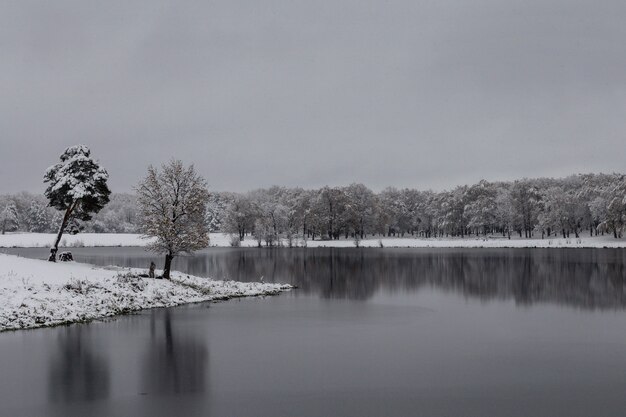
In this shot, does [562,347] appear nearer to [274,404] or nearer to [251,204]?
[274,404]

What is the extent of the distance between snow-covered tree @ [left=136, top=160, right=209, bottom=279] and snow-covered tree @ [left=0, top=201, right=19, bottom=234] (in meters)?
164

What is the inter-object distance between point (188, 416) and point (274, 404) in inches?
96.6

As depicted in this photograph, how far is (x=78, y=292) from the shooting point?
3316cm

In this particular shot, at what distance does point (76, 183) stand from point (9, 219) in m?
167

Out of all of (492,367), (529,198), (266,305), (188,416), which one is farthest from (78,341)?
(529,198)

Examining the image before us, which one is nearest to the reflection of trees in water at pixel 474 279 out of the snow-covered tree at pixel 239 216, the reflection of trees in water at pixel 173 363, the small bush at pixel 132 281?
the small bush at pixel 132 281

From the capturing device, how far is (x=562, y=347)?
23312mm

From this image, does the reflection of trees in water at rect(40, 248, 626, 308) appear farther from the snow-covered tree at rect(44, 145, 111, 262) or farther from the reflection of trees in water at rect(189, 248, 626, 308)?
the snow-covered tree at rect(44, 145, 111, 262)

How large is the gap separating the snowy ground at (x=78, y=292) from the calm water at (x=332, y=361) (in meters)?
→ 2.08

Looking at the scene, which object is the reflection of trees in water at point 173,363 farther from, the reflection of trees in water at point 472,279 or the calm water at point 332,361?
the reflection of trees in water at point 472,279

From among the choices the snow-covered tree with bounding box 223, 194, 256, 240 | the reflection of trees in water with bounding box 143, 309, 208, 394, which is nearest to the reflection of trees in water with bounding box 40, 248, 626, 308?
the reflection of trees in water with bounding box 143, 309, 208, 394

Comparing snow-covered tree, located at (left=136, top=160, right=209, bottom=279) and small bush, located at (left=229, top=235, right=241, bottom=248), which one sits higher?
snow-covered tree, located at (left=136, top=160, right=209, bottom=279)

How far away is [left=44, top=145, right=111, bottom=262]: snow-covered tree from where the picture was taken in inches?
1879

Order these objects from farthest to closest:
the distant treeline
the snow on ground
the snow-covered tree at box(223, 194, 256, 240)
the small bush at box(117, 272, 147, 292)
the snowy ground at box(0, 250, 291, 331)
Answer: the snow-covered tree at box(223, 194, 256, 240), the distant treeline, the snow on ground, the small bush at box(117, 272, 147, 292), the snowy ground at box(0, 250, 291, 331)
